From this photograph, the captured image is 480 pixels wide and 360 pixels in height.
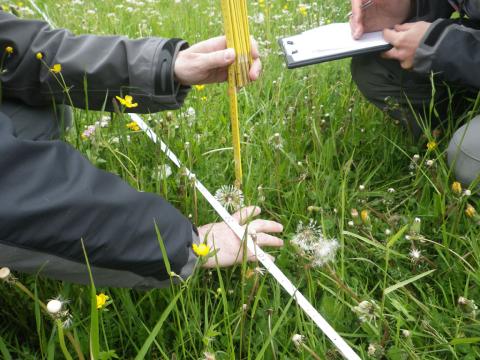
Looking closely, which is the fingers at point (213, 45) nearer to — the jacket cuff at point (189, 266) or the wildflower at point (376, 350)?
the jacket cuff at point (189, 266)

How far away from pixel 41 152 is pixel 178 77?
1.98ft

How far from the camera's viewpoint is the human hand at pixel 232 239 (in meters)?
1.18

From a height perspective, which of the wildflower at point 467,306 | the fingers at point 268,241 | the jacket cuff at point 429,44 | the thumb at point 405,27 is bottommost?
the wildflower at point 467,306

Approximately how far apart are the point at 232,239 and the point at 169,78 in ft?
1.72

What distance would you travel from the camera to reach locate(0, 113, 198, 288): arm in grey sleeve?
87 cm

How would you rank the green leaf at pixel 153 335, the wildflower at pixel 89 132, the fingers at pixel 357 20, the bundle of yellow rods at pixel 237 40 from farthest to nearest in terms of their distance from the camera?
1. the fingers at pixel 357 20
2. the wildflower at pixel 89 132
3. the bundle of yellow rods at pixel 237 40
4. the green leaf at pixel 153 335

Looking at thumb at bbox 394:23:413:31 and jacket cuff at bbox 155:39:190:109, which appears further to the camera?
thumb at bbox 394:23:413:31

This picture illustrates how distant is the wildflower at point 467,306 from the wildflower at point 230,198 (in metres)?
0.60

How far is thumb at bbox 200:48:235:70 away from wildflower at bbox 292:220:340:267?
1.47 feet

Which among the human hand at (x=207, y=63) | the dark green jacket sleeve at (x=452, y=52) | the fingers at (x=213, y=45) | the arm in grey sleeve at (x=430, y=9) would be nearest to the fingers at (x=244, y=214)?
the human hand at (x=207, y=63)

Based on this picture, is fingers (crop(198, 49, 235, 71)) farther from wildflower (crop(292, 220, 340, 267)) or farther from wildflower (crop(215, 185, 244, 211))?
wildflower (crop(292, 220, 340, 267))

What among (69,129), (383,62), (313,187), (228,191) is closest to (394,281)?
(313,187)

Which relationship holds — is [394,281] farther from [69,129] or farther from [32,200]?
[69,129]

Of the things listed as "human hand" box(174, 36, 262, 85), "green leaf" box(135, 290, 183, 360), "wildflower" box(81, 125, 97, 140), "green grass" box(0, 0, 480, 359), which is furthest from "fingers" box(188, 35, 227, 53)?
"green leaf" box(135, 290, 183, 360)
